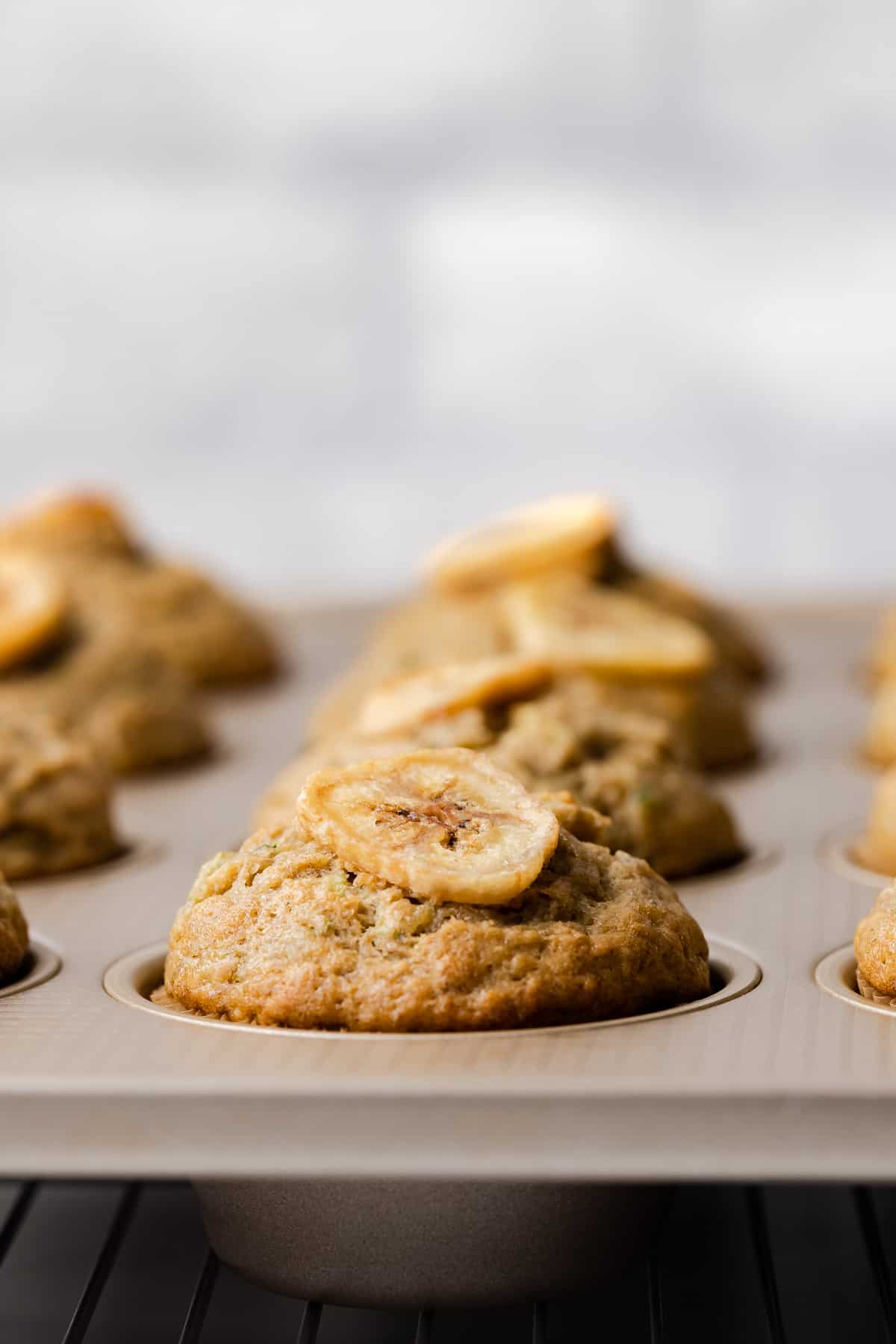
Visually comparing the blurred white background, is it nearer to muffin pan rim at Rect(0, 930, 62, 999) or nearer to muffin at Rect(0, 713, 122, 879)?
muffin at Rect(0, 713, 122, 879)

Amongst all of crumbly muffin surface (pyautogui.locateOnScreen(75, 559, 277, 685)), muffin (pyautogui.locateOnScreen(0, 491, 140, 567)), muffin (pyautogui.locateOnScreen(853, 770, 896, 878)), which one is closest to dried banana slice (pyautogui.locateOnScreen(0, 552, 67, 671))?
crumbly muffin surface (pyautogui.locateOnScreen(75, 559, 277, 685))

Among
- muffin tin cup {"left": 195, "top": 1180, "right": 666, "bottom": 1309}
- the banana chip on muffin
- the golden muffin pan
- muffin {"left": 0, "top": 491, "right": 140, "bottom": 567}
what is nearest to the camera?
the golden muffin pan

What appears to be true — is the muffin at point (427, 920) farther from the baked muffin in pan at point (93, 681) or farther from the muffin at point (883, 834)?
the baked muffin in pan at point (93, 681)

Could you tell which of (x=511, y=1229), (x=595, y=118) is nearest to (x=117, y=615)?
(x=511, y=1229)

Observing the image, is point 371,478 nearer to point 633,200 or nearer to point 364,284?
point 364,284

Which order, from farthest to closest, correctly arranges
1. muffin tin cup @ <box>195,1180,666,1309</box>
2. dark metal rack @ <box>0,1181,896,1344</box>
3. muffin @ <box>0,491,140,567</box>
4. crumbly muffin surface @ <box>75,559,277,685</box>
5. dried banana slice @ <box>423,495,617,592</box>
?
muffin @ <box>0,491,140,567</box>
crumbly muffin surface @ <box>75,559,277,685</box>
dried banana slice @ <box>423,495,617,592</box>
dark metal rack @ <box>0,1181,896,1344</box>
muffin tin cup @ <box>195,1180,666,1309</box>

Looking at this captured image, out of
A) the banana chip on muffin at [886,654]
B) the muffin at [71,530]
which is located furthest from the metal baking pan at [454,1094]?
the muffin at [71,530]
